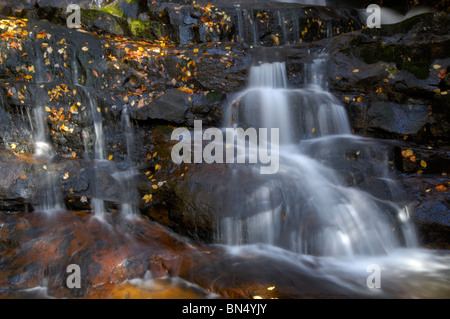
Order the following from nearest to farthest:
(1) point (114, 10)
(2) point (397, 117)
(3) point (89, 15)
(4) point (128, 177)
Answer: (4) point (128, 177), (2) point (397, 117), (3) point (89, 15), (1) point (114, 10)

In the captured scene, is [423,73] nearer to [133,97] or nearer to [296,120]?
[296,120]

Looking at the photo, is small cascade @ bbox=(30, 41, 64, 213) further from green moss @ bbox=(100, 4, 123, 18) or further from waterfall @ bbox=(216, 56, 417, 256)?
green moss @ bbox=(100, 4, 123, 18)

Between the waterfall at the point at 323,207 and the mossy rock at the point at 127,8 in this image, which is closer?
the waterfall at the point at 323,207

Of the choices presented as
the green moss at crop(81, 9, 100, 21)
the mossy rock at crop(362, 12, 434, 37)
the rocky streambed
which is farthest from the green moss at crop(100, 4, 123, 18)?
the mossy rock at crop(362, 12, 434, 37)

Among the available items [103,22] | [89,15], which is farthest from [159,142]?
[89,15]

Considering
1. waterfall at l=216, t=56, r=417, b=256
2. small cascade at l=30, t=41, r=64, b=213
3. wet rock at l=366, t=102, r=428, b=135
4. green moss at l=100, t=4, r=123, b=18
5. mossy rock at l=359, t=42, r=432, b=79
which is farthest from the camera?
green moss at l=100, t=4, r=123, b=18

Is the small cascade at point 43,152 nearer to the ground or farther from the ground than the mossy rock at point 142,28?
nearer to the ground

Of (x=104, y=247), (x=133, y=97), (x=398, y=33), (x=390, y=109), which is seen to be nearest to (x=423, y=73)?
(x=390, y=109)

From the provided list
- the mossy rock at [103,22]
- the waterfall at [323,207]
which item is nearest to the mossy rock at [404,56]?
the waterfall at [323,207]

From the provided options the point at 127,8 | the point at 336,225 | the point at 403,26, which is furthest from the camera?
the point at 127,8

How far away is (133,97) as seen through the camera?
6.41 m

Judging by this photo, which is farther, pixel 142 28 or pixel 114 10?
pixel 114 10

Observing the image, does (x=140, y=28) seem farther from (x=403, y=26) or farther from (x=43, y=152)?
(x=403, y=26)

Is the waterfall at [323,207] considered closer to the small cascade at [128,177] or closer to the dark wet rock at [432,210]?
the dark wet rock at [432,210]
